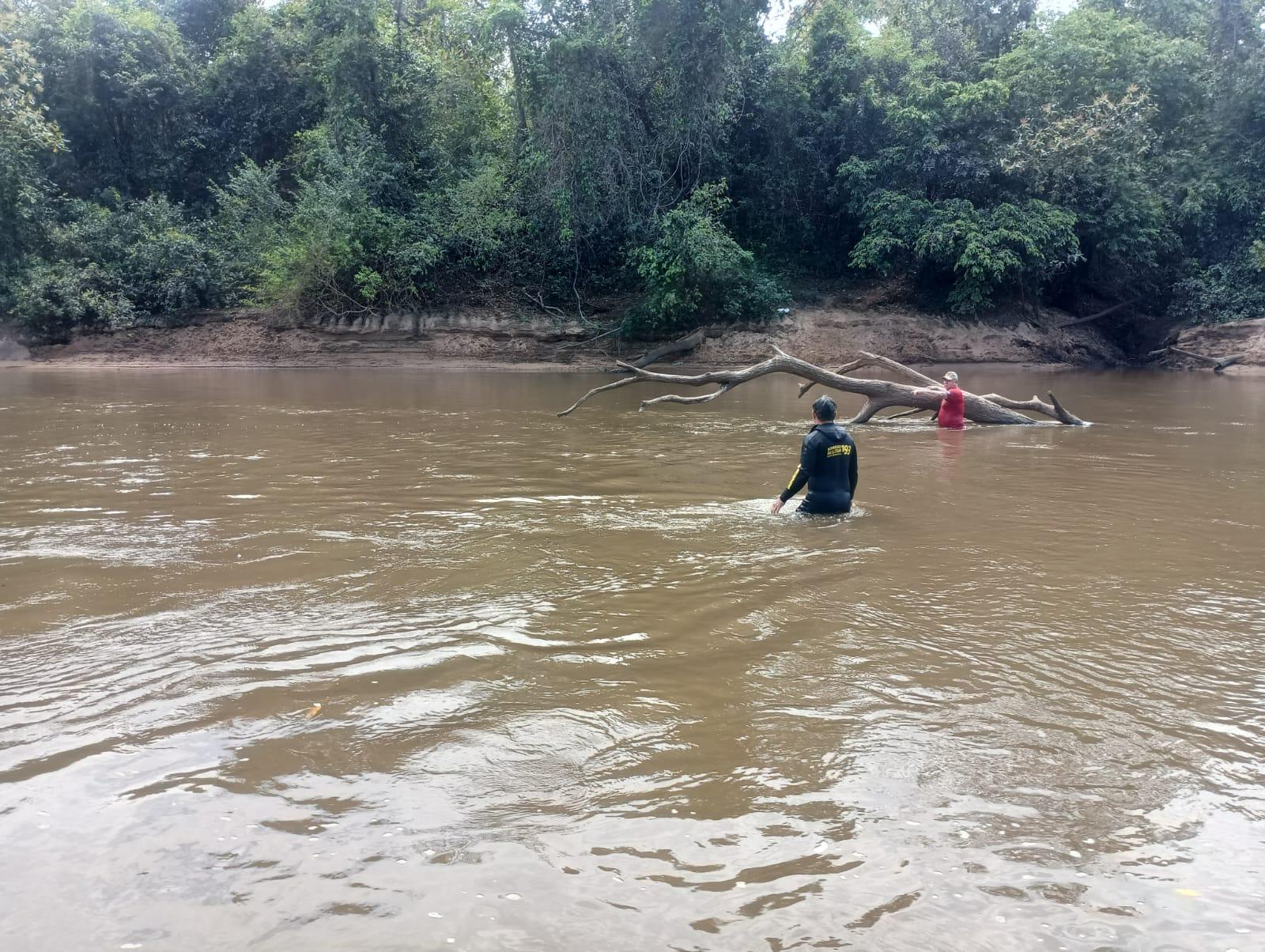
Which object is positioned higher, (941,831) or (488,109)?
(488,109)

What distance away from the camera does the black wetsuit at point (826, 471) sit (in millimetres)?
8609

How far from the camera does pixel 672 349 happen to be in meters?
27.9

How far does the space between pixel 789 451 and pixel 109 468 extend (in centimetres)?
854

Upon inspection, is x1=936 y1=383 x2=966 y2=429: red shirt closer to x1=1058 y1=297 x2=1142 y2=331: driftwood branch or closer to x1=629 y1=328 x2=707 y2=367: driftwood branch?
x1=629 y1=328 x2=707 y2=367: driftwood branch

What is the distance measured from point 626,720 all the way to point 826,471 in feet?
15.6

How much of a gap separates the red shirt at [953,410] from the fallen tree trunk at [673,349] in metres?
12.7

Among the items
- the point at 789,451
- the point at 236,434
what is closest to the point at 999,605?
the point at 789,451

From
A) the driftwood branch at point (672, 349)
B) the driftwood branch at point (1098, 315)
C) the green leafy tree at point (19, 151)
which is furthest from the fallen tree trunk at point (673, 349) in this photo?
the green leafy tree at point (19, 151)

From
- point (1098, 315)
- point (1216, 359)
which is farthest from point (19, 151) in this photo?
point (1216, 359)

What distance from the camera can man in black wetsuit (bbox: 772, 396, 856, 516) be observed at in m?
8.61

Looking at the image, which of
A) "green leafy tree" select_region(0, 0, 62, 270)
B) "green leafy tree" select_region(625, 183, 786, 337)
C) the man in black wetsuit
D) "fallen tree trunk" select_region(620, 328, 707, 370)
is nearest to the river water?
the man in black wetsuit

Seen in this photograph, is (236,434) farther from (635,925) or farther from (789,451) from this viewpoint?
(635,925)

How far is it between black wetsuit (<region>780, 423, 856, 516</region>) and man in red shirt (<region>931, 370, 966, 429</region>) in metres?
7.02

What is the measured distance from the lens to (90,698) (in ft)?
15.2
